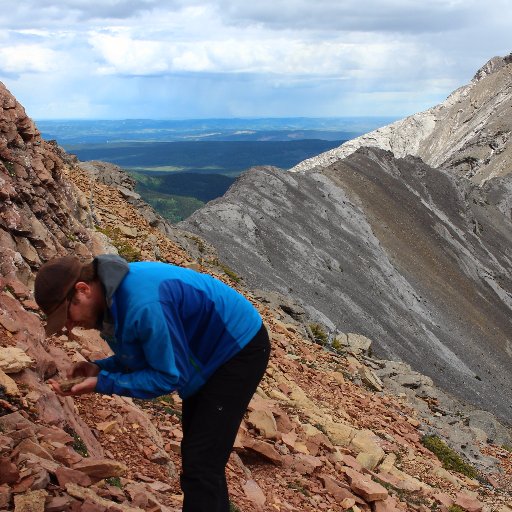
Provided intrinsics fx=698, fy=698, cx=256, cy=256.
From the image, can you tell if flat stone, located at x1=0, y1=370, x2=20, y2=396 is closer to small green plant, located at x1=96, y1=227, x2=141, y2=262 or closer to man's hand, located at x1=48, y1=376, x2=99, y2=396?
man's hand, located at x1=48, y1=376, x2=99, y2=396

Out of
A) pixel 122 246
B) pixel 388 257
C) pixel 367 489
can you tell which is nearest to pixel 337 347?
pixel 122 246

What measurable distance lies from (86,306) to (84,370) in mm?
803

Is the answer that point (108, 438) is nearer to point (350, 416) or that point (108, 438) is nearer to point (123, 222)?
point (350, 416)

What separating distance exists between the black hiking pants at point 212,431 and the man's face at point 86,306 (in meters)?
0.95

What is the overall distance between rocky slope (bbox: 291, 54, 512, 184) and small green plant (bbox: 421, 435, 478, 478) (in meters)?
70.3

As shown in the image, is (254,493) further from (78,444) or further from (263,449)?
(78,444)

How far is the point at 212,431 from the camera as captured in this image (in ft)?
16.2

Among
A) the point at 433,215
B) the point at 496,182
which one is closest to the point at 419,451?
the point at 433,215

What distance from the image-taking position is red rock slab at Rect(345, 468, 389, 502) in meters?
9.43

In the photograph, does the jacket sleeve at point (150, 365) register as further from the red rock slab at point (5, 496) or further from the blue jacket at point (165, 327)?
the red rock slab at point (5, 496)

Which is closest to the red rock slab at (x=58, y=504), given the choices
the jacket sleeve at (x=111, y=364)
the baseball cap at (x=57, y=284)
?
the jacket sleeve at (x=111, y=364)

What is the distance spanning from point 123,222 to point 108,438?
12.6 metres

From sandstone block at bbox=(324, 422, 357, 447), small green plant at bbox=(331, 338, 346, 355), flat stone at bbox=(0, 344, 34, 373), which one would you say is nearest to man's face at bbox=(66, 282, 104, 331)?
flat stone at bbox=(0, 344, 34, 373)

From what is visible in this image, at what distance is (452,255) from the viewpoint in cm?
5325
